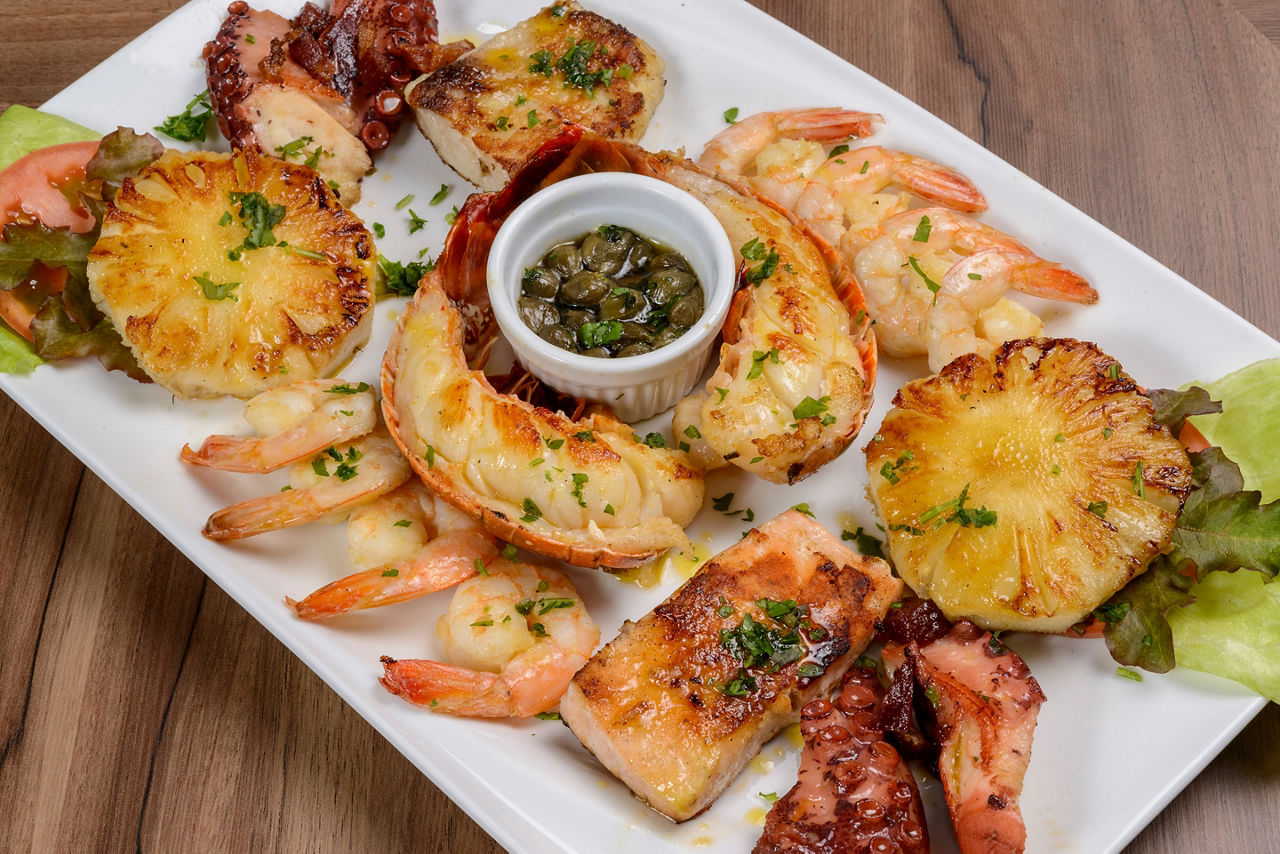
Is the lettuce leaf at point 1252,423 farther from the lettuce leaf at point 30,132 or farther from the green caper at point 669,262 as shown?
the lettuce leaf at point 30,132

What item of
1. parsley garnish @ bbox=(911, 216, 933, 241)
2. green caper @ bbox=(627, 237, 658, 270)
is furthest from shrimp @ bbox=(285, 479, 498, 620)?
→ parsley garnish @ bbox=(911, 216, 933, 241)

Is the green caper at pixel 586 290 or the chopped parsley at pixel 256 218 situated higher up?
the chopped parsley at pixel 256 218

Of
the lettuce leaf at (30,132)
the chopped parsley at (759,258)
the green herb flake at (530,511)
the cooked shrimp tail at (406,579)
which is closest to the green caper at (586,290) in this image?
the chopped parsley at (759,258)

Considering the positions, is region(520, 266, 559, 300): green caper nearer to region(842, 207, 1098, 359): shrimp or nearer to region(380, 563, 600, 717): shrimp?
region(380, 563, 600, 717): shrimp

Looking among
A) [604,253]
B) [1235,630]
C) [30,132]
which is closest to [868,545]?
[1235,630]

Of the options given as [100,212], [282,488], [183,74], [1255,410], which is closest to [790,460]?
[1255,410]

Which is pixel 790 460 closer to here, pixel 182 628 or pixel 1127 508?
pixel 1127 508

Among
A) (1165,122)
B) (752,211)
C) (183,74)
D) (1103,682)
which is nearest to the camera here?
(1103,682)
